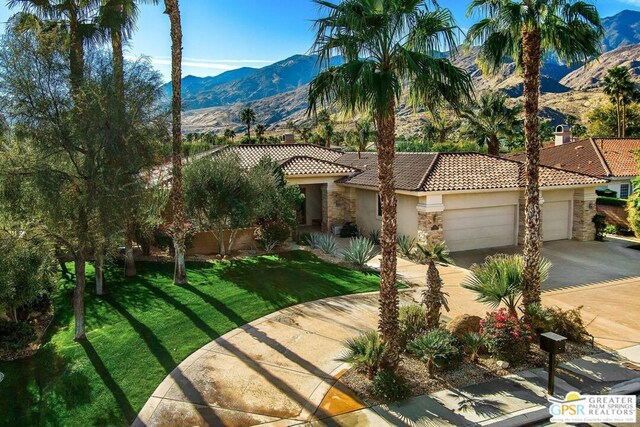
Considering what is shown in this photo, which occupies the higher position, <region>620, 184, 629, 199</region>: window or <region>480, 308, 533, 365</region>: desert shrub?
<region>620, 184, 629, 199</region>: window

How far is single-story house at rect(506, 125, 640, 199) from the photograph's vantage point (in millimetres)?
29359

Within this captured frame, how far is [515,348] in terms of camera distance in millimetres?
9492

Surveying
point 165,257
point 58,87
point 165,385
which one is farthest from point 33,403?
point 165,257

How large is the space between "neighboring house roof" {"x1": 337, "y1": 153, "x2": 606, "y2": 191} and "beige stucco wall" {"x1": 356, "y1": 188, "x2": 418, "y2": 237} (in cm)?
69

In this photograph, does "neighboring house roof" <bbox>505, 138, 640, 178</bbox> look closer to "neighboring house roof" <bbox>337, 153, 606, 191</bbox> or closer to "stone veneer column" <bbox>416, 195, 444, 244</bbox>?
"neighboring house roof" <bbox>337, 153, 606, 191</bbox>

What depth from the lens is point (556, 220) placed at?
22094 mm

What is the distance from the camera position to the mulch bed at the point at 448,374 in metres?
8.55

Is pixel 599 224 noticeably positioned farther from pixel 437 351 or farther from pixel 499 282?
pixel 437 351

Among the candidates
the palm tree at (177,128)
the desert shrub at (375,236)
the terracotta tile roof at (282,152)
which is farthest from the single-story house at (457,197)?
the palm tree at (177,128)

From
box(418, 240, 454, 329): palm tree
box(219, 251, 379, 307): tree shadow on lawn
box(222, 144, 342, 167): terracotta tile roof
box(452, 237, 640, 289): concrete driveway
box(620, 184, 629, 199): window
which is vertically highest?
box(222, 144, 342, 167): terracotta tile roof

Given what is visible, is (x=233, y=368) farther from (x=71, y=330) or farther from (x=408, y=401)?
(x=71, y=330)

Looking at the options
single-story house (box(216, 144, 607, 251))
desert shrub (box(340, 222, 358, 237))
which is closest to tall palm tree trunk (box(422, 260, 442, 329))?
single-story house (box(216, 144, 607, 251))

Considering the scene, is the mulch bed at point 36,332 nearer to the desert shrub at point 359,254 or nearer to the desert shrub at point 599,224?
the desert shrub at point 359,254

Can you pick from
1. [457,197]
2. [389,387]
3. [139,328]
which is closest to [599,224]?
[457,197]
